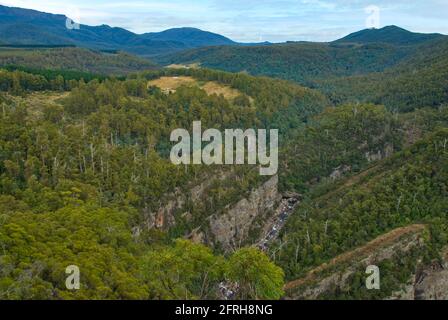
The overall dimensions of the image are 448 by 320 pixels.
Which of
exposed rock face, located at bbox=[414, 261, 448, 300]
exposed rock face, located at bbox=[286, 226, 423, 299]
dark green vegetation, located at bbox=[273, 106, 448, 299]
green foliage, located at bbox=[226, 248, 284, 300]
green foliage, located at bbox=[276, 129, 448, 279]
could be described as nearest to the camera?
green foliage, located at bbox=[226, 248, 284, 300]

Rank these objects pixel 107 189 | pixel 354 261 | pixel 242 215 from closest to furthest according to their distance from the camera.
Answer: pixel 354 261, pixel 107 189, pixel 242 215

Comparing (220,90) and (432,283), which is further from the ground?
(220,90)

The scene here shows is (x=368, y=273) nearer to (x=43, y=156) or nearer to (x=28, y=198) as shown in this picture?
(x=28, y=198)

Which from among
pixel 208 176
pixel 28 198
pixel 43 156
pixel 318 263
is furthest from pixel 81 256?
pixel 208 176

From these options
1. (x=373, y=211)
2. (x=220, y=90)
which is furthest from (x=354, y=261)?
(x=220, y=90)

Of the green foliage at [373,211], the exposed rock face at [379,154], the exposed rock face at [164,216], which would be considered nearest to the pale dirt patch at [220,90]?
the exposed rock face at [379,154]

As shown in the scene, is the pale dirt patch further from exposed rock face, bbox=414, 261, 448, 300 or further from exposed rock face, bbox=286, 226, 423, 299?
exposed rock face, bbox=414, 261, 448, 300

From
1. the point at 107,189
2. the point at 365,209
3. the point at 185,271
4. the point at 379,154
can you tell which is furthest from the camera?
the point at 379,154

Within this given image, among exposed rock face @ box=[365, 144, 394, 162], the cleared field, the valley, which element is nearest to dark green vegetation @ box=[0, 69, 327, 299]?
the valley

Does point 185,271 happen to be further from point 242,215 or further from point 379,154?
point 379,154
